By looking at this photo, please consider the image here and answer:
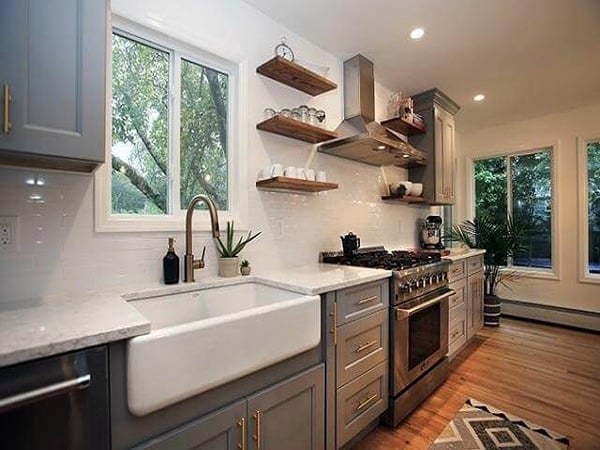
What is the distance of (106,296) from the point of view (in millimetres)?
1365

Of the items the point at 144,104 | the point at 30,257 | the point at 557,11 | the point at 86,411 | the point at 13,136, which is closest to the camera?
the point at 86,411

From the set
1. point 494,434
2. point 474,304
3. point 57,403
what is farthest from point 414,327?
point 57,403

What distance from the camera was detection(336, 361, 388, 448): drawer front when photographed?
166 cm

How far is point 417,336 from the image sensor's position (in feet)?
7.22

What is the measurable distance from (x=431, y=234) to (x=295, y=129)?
2.33 m

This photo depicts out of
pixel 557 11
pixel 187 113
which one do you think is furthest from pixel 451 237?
pixel 187 113

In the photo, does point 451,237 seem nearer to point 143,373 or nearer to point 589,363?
point 589,363

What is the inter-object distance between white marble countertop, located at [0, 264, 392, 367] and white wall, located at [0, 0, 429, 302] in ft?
0.43

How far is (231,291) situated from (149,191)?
2.32 feet

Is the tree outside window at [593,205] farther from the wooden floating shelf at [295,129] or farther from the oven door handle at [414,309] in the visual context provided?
the wooden floating shelf at [295,129]

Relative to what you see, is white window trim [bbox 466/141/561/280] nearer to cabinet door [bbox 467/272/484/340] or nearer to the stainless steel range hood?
cabinet door [bbox 467/272/484/340]

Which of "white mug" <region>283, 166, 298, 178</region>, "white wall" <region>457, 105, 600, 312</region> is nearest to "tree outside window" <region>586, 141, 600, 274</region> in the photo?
"white wall" <region>457, 105, 600, 312</region>

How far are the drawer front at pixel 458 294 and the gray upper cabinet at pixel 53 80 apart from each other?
2848 millimetres

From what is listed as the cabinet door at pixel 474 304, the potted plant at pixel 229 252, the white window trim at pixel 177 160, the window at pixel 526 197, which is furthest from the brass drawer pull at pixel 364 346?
the window at pixel 526 197
